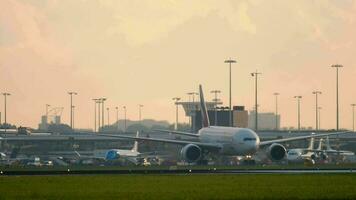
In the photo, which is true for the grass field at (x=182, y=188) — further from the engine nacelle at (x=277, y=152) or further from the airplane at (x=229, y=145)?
the engine nacelle at (x=277, y=152)

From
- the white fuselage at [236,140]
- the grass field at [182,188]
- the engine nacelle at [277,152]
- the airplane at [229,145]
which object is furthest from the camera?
the engine nacelle at [277,152]

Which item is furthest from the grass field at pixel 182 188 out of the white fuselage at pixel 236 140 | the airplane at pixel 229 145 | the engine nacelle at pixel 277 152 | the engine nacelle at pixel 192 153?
the engine nacelle at pixel 277 152

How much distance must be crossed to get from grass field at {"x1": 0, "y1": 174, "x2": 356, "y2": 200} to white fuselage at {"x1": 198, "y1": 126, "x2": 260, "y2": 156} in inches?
2418

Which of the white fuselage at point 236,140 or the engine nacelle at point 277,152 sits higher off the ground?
the white fuselage at point 236,140

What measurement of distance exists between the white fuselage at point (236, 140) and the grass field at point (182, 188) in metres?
61.4

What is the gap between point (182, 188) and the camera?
3450 inches

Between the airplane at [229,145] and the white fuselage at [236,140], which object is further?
the airplane at [229,145]

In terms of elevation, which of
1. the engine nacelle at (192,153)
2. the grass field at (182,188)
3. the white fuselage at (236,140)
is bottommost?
the grass field at (182,188)

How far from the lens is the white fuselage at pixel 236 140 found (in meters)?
170

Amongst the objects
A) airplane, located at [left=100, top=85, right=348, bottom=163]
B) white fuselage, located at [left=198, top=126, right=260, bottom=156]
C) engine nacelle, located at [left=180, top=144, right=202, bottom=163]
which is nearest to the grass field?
white fuselage, located at [left=198, top=126, right=260, bottom=156]

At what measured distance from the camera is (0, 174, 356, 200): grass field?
77762 millimetres

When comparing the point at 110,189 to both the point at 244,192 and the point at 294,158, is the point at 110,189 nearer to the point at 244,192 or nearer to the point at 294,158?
the point at 244,192

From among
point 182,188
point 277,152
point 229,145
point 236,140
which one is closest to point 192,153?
point 229,145

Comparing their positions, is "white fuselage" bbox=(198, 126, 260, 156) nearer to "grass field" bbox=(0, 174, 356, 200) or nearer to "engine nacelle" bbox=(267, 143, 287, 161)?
"engine nacelle" bbox=(267, 143, 287, 161)
